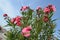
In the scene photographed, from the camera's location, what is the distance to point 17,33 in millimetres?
4391

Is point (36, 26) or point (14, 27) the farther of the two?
point (14, 27)

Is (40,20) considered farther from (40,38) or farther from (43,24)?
(40,38)

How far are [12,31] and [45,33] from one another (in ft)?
2.19

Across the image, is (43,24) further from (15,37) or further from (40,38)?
(15,37)

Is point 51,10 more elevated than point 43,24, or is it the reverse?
point 51,10

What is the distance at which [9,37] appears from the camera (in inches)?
171

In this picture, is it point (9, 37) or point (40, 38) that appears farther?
point (40, 38)

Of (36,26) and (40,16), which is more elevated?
(40,16)

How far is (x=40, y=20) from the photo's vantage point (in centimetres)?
443

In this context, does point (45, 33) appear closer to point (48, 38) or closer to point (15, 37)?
point (48, 38)

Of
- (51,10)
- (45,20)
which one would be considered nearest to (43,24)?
(45,20)

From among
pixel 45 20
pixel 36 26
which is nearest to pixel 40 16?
pixel 45 20

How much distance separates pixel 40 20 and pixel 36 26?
0.20 m

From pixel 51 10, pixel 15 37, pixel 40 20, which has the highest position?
pixel 51 10
